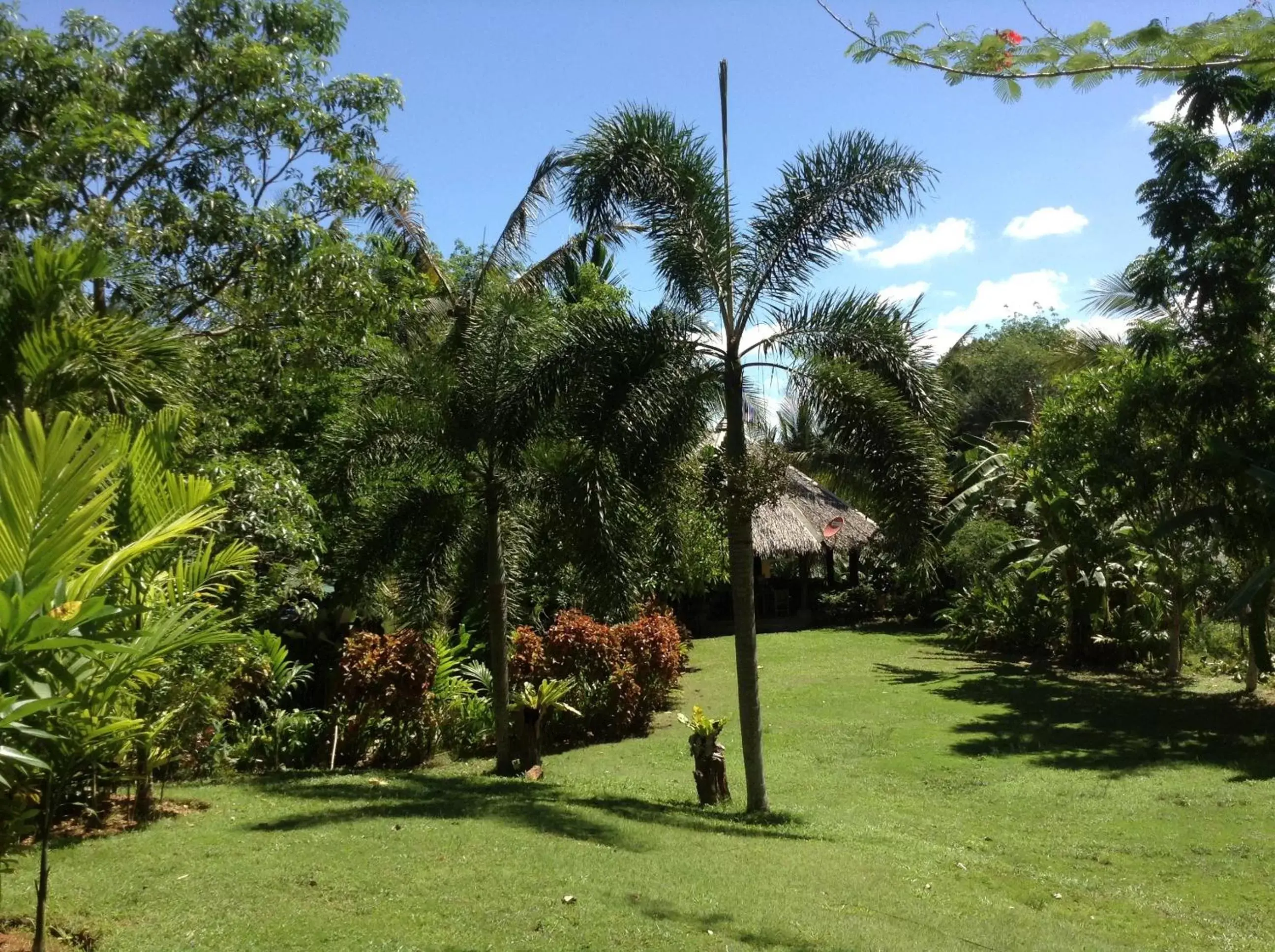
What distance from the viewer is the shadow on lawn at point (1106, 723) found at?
1254 centimetres

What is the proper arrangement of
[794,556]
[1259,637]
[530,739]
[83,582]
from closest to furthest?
[83,582], [530,739], [1259,637], [794,556]

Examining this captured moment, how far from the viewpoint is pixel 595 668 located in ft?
46.7

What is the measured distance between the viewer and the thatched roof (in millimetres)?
24391

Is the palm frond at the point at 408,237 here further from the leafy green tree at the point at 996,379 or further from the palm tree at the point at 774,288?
the leafy green tree at the point at 996,379

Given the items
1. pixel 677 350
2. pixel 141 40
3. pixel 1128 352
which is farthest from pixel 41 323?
pixel 1128 352

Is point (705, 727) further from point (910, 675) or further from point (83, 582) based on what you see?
point (910, 675)

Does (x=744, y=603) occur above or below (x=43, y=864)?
above

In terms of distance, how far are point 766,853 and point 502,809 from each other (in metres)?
2.48

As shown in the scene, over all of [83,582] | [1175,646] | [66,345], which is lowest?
[1175,646]

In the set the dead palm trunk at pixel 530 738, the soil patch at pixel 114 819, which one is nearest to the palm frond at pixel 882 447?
the dead palm trunk at pixel 530 738

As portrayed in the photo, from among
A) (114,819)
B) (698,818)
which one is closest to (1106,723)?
(698,818)

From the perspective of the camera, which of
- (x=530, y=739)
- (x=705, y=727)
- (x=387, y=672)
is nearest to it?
(x=705, y=727)

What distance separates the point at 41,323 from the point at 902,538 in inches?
278

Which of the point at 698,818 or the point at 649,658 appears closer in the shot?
the point at 698,818
